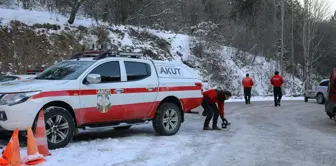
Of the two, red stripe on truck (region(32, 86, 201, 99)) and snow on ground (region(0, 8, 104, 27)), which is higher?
snow on ground (region(0, 8, 104, 27))

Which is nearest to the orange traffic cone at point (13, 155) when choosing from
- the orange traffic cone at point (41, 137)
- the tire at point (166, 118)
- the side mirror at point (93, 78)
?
the orange traffic cone at point (41, 137)

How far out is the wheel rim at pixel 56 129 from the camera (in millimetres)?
7289

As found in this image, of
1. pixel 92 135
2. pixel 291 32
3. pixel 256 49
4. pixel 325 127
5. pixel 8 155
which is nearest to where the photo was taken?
pixel 8 155

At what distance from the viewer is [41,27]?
23.4 metres

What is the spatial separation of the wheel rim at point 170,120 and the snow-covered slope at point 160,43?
15.2 m

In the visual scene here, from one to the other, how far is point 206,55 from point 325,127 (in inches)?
848

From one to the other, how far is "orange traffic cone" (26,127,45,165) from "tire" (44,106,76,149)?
2.72ft

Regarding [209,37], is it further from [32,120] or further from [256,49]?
[32,120]

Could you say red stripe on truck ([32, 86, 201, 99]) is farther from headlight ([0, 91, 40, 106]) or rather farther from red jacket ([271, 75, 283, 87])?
red jacket ([271, 75, 283, 87])

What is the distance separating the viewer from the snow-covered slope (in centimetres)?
2402

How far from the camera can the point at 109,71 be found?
27.9 ft

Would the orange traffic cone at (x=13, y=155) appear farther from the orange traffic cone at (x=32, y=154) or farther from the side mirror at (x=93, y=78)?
the side mirror at (x=93, y=78)

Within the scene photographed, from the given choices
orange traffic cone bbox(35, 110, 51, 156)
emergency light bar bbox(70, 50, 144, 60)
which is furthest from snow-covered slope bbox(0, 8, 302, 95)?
orange traffic cone bbox(35, 110, 51, 156)

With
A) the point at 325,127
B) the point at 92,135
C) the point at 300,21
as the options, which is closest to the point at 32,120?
the point at 92,135
